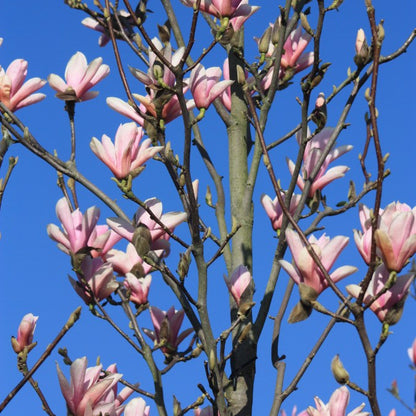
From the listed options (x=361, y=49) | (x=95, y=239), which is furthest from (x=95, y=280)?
(x=361, y=49)

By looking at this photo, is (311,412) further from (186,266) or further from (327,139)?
(327,139)

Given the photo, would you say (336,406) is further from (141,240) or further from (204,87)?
(204,87)

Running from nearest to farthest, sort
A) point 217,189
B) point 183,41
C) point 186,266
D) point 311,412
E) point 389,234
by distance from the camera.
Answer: point 389,234, point 186,266, point 311,412, point 217,189, point 183,41

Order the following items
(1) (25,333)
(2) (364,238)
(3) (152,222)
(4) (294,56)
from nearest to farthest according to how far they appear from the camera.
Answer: (2) (364,238) → (3) (152,222) → (1) (25,333) → (4) (294,56)

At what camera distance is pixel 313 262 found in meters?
2.06

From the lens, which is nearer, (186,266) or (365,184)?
(186,266)

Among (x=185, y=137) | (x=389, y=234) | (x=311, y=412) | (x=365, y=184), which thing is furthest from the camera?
(x=365, y=184)

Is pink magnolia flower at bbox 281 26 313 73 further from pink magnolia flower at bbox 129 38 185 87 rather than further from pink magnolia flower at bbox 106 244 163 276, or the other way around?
pink magnolia flower at bbox 106 244 163 276

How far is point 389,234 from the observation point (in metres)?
2.07

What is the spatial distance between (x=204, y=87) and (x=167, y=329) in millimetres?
970

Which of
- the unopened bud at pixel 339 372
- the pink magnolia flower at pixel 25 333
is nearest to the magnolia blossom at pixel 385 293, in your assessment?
the unopened bud at pixel 339 372

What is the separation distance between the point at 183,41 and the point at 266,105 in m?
0.77

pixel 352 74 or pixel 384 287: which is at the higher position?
pixel 352 74

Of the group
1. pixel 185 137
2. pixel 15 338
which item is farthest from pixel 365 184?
pixel 15 338
